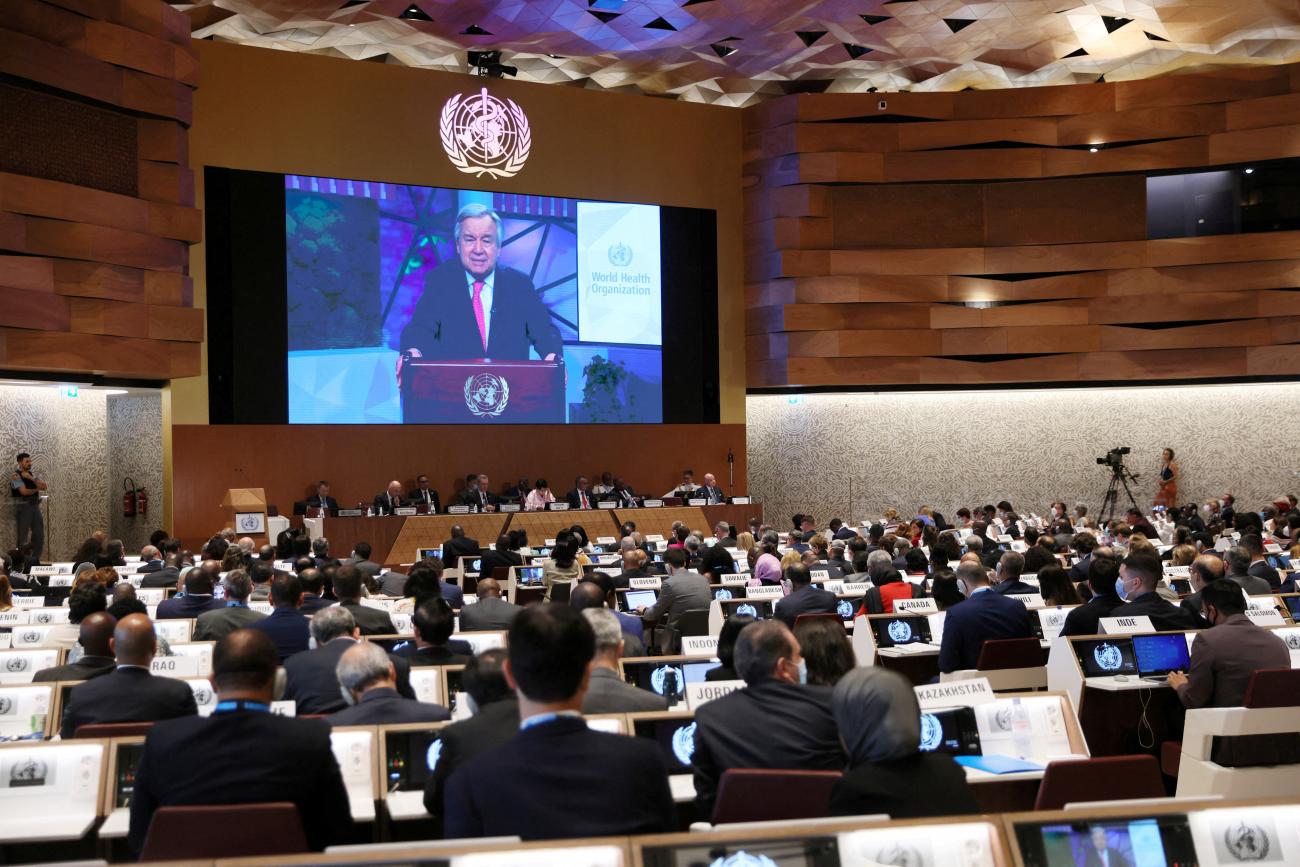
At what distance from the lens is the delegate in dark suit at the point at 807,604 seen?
8.10 metres

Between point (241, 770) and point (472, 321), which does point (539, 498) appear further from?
point (241, 770)

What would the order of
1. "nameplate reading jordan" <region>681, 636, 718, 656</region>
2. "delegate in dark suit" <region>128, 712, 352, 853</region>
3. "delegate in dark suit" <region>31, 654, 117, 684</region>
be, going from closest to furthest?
"delegate in dark suit" <region>128, 712, 352, 853</region> → "delegate in dark suit" <region>31, 654, 117, 684</region> → "nameplate reading jordan" <region>681, 636, 718, 656</region>

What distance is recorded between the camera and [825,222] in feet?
72.2

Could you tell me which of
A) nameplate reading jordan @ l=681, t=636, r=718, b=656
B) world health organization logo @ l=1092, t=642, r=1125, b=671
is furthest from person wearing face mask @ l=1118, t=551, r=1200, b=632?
nameplate reading jordan @ l=681, t=636, r=718, b=656

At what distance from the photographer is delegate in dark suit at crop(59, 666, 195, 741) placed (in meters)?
4.53

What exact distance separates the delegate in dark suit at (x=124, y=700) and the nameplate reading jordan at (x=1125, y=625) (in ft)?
15.1

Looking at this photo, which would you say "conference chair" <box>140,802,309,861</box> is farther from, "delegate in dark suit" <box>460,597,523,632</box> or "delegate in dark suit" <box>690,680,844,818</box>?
"delegate in dark suit" <box>460,597,523,632</box>

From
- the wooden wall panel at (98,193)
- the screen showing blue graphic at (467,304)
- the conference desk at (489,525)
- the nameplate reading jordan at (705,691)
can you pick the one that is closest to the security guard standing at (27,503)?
the wooden wall panel at (98,193)

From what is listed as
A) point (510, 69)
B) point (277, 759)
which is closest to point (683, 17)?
point (510, 69)

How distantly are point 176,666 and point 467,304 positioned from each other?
44.6ft

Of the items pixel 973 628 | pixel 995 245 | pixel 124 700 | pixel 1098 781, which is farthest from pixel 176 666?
pixel 995 245

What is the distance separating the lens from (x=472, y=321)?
1941 cm

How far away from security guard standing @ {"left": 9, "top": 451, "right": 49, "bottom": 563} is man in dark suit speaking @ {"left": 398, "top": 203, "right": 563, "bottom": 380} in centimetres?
527

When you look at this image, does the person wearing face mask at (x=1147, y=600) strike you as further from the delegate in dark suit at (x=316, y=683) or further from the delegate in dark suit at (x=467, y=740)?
the delegate in dark suit at (x=467, y=740)
